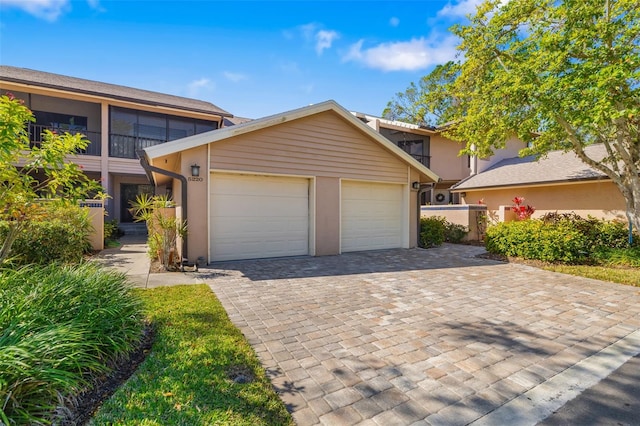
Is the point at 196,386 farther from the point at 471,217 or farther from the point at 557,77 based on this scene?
the point at 471,217

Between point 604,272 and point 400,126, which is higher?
point 400,126

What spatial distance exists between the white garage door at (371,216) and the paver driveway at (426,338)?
3.44 m

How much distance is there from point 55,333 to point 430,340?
387 centimetres

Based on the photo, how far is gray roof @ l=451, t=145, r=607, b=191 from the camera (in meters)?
12.6

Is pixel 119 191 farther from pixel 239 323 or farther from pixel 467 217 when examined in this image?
pixel 467 217

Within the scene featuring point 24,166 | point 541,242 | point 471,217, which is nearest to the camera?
point 24,166

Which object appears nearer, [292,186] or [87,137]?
[292,186]

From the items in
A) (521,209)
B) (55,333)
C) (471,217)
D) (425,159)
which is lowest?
(55,333)

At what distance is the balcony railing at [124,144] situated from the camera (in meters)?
15.3

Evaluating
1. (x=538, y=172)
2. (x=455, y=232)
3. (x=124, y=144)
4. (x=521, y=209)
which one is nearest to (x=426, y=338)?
(x=455, y=232)

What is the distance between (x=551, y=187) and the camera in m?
13.5

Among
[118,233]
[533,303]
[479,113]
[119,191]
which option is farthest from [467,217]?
[119,191]

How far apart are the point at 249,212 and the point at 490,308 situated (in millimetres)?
6476

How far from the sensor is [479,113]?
33.5ft
